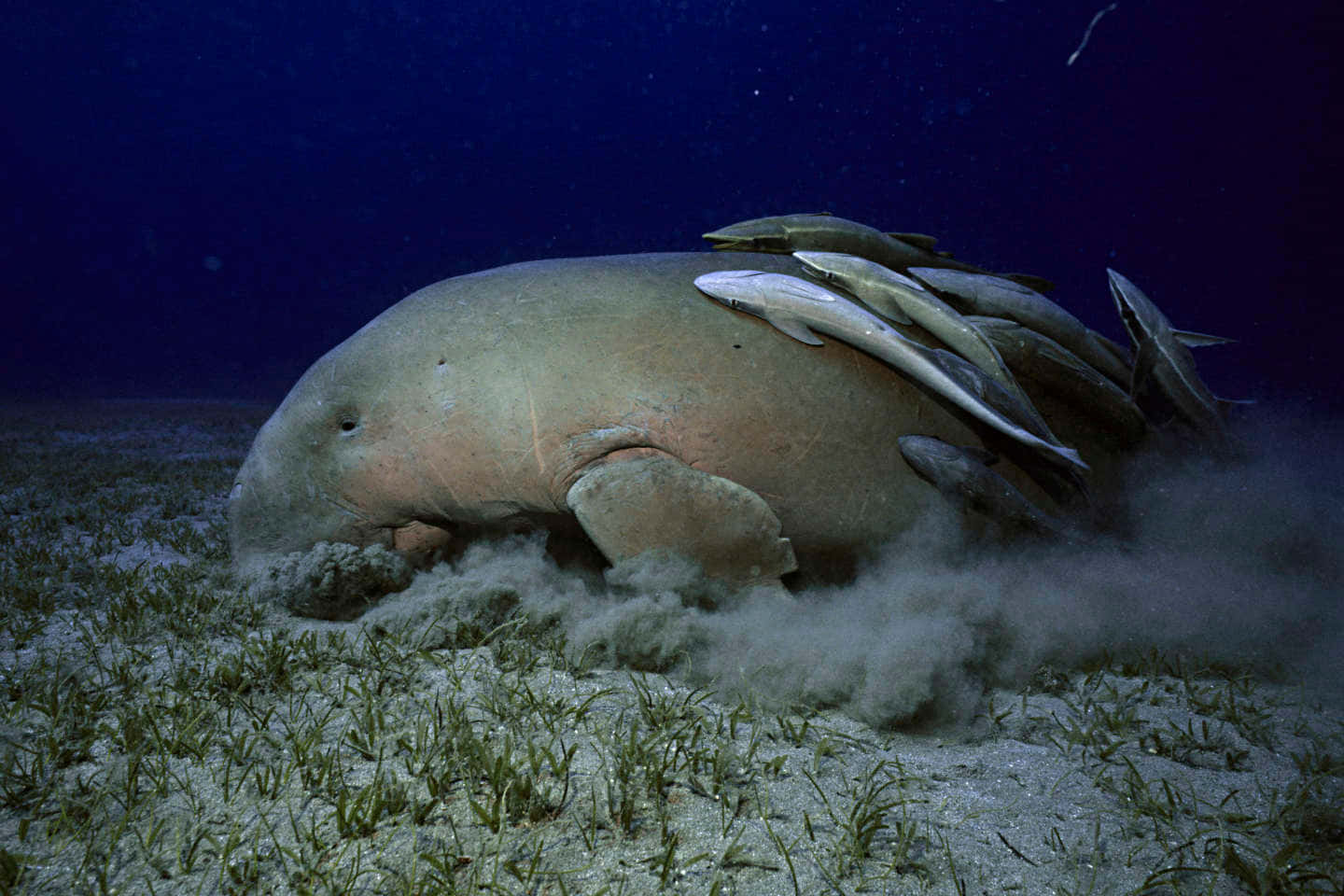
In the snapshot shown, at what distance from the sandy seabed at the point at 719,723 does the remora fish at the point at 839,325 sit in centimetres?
65

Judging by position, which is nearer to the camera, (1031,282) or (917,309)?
(917,309)

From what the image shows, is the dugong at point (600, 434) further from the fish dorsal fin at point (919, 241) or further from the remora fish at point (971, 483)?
the fish dorsal fin at point (919, 241)

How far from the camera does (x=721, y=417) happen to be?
263 cm

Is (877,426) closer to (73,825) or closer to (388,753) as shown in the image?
(388,753)

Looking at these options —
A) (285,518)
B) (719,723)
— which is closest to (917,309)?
(719,723)

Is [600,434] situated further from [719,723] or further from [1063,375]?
[1063,375]

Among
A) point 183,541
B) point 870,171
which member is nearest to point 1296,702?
point 183,541

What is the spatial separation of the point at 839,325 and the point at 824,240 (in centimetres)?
81

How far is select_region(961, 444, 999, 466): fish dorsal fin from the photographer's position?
2779 millimetres

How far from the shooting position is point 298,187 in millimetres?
113188

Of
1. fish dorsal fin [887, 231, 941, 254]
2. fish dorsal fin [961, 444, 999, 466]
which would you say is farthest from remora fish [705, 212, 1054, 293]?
fish dorsal fin [961, 444, 999, 466]

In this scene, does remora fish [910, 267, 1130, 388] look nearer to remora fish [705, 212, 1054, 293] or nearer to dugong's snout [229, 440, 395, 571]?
remora fish [705, 212, 1054, 293]

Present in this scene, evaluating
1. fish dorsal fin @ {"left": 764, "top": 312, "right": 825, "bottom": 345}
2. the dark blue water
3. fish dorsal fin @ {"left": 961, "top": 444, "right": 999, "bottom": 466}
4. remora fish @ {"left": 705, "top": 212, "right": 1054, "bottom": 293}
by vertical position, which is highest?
the dark blue water

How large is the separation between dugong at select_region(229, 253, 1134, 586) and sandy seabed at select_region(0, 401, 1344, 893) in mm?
233
